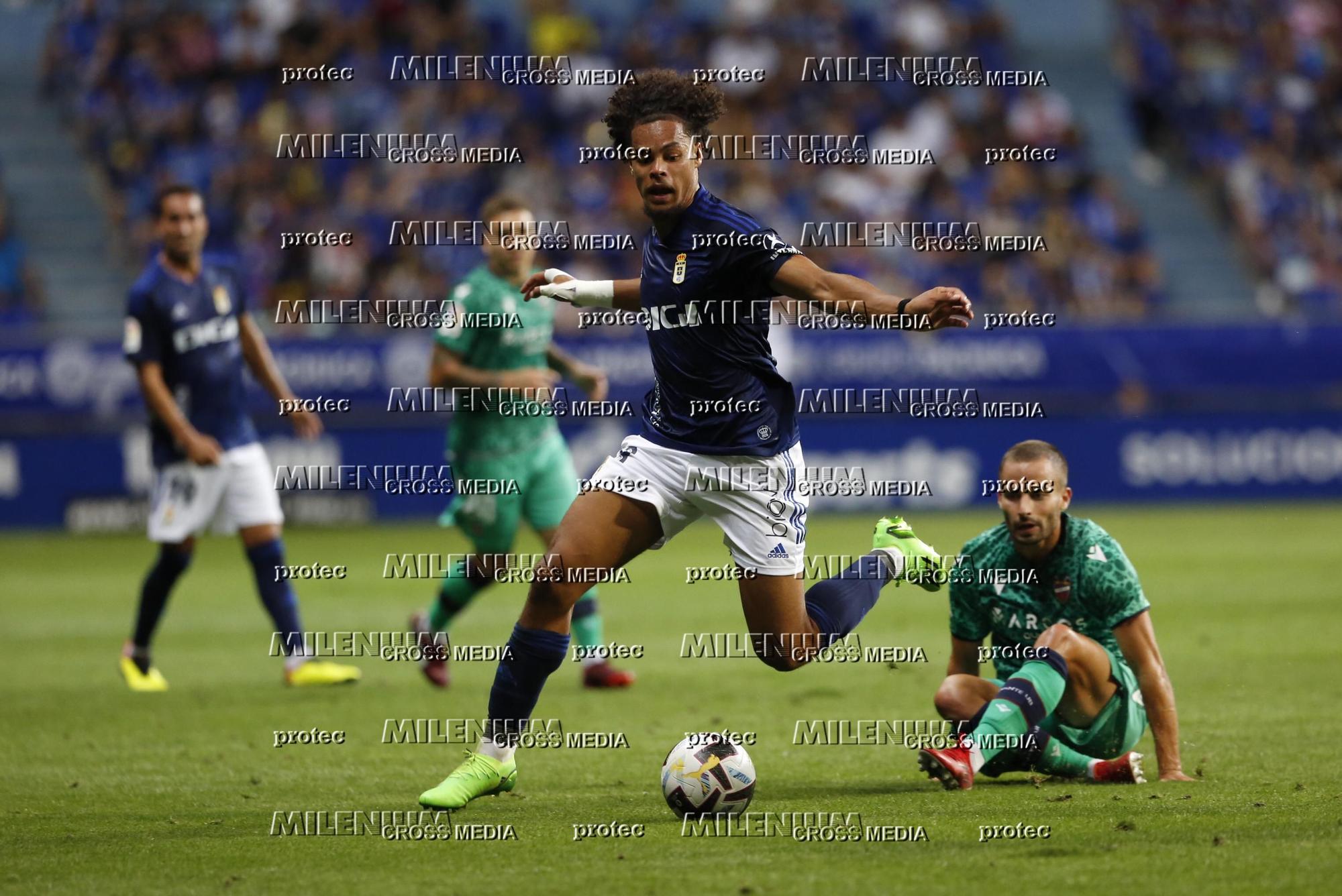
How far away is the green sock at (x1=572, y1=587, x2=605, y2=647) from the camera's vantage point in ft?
32.3

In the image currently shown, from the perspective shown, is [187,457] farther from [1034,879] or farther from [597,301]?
[1034,879]

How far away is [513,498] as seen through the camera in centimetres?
997

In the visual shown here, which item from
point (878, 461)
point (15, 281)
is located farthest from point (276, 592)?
point (15, 281)

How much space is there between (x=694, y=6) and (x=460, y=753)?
20.5 m

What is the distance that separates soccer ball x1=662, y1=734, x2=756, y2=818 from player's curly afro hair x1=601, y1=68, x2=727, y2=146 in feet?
7.06

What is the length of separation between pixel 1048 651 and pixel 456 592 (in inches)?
167

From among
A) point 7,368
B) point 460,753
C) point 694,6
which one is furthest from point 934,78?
point 460,753

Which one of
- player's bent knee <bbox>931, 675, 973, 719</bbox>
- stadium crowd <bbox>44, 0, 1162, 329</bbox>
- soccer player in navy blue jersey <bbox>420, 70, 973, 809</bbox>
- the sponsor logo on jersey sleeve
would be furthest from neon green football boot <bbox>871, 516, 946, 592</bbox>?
stadium crowd <bbox>44, 0, 1162, 329</bbox>

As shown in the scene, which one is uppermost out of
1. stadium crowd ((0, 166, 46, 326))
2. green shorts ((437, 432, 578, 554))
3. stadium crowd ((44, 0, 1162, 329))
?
stadium crowd ((44, 0, 1162, 329))

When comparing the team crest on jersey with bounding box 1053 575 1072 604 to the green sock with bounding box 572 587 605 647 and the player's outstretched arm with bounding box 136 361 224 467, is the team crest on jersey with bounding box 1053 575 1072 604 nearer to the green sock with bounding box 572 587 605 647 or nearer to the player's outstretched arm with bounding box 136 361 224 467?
the green sock with bounding box 572 587 605 647

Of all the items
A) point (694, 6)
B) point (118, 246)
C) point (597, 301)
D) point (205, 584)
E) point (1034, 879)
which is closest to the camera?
point (1034, 879)

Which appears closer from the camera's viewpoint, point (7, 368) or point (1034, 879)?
point (1034, 879)

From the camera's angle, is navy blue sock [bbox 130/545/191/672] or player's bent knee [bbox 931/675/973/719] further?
navy blue sock [bbox 130/545/191/672]

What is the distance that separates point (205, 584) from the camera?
15570 mm
